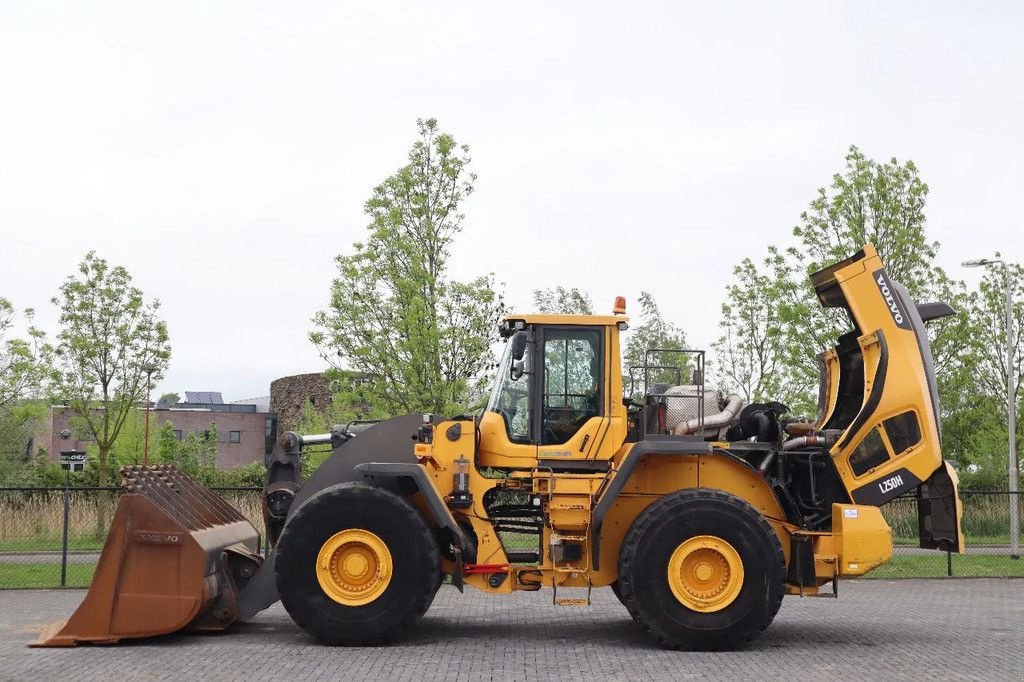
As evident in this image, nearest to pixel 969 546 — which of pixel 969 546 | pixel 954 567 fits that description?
pixel 969 546

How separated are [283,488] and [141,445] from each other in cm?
2743

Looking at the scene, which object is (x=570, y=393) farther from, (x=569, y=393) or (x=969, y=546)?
(x=969, y=546)

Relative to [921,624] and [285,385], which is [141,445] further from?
[921,624]

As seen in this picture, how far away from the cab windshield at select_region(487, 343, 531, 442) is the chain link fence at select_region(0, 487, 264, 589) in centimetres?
1030

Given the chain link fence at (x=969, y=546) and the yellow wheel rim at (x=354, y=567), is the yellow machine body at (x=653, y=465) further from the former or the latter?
the chain link fence at (x=969, y=546)

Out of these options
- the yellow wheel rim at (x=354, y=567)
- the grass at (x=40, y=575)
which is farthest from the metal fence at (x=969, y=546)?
the grass at (x=40, y=575)

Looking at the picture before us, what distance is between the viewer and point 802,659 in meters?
11.4

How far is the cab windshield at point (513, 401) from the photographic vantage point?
1271 centimetres

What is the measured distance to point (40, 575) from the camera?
20266mm

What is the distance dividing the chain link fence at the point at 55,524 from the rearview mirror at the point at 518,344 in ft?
35.5

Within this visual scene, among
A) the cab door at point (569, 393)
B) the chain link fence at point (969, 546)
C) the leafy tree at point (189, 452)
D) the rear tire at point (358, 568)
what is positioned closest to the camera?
the rear tire at point (358, 568)

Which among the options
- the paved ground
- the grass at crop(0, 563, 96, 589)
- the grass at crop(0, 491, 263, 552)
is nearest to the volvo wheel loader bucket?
the paved ground

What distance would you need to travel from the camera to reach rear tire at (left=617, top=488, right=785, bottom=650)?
11797mm

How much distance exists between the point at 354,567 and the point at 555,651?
87.0 inches
